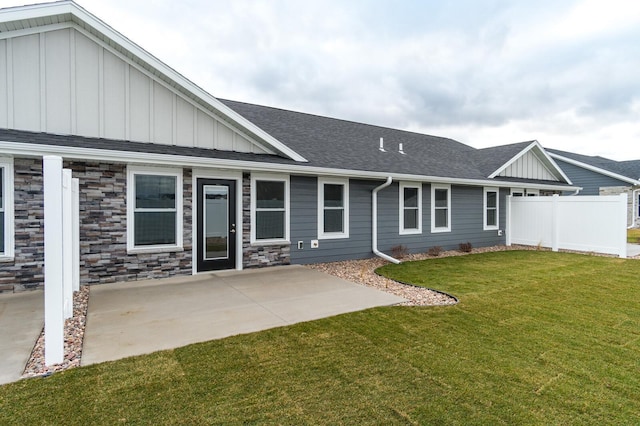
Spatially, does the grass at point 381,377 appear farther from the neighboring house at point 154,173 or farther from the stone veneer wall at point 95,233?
the neighboring house at point 154,173

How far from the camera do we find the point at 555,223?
39.9ft

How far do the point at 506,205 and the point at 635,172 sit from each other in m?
15.1

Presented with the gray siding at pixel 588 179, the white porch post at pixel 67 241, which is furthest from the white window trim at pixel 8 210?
the gray siding at pixel 588 179

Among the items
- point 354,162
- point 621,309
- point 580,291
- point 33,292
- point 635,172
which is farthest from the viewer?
point 635,172

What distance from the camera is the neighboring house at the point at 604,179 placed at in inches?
738

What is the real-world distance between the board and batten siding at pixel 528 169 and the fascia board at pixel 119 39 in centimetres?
1051

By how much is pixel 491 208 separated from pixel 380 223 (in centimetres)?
588

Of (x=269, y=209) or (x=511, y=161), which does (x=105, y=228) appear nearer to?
(x=269, y=209)

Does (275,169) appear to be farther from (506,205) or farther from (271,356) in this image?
(506,205)

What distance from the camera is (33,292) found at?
5.96 metres

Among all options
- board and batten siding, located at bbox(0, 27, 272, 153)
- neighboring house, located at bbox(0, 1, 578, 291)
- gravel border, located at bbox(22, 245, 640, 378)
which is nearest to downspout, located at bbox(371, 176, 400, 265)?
neighboring house, located at bbox(0, 1, 578, 291)

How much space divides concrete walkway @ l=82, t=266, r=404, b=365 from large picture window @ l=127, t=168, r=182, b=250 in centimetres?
87

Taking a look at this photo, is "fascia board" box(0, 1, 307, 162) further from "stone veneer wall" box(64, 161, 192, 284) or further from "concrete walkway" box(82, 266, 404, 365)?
"concrete walkway" box(82, 266, 404, 365)

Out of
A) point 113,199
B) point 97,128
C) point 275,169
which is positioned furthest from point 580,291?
point 97,128
